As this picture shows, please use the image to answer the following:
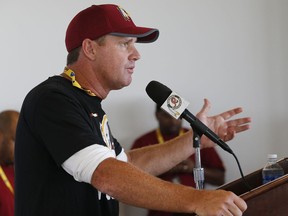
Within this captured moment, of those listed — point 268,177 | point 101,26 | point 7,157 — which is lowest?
point 7,157

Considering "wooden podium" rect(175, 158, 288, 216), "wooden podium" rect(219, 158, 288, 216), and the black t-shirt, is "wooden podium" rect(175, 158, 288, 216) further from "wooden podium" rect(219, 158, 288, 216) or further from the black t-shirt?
the black t-shirt

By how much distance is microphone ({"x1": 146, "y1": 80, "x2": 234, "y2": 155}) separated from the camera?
1557 millimetres

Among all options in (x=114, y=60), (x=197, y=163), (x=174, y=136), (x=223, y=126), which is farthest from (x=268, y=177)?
(x=174, y=136)

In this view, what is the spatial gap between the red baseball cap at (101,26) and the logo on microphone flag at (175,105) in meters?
0.27

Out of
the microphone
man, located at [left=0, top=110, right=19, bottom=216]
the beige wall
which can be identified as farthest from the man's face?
the beige wall

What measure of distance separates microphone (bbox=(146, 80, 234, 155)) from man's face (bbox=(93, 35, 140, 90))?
5.3 inches

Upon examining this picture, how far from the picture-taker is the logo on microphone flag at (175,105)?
159cm

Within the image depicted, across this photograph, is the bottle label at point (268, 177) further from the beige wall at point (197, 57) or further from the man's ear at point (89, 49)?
the beige wall at point (197, 57)

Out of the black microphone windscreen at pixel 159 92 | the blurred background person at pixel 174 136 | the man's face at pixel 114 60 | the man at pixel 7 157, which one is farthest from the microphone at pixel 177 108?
the blurred background person at pixel 174 136

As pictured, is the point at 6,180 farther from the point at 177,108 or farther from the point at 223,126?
the point at 177,108

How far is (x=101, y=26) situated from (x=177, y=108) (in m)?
0.38

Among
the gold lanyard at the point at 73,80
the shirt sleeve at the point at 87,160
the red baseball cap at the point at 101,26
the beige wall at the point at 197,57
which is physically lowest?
the beige wall at the point at 197,57

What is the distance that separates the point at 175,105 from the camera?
1.60 metres

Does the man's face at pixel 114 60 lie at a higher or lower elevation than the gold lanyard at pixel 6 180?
higher
